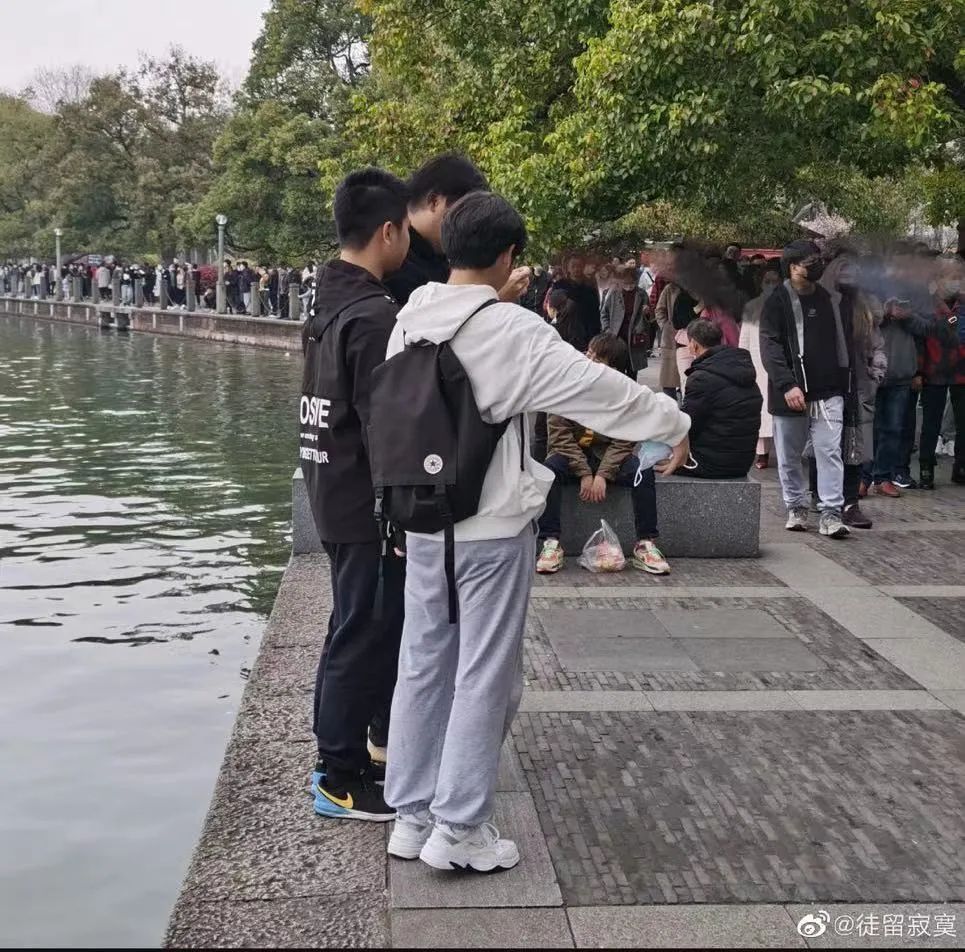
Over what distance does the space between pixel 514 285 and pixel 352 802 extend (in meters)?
1.66

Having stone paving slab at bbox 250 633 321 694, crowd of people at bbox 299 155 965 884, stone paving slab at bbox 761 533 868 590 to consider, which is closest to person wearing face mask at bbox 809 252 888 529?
stone paving slab at bbox 761 533 868 590

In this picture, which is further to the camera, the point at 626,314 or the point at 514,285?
the point at 626,314

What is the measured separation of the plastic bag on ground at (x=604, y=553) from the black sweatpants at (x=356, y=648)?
3654mm

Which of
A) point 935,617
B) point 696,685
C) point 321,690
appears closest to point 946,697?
point 696,685

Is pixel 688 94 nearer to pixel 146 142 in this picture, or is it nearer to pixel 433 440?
pixel 433 440

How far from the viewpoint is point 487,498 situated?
389cm

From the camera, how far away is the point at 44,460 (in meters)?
15.1

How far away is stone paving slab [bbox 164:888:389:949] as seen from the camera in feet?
11.8

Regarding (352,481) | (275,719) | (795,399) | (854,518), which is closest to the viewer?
(352,481)

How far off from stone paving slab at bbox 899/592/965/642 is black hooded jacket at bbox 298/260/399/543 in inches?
145

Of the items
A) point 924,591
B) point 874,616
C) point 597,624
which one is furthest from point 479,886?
point 924,591

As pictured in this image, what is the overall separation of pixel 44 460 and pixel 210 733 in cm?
956

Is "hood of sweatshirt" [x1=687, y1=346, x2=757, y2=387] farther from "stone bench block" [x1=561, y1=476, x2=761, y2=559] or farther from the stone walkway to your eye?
the stone walkway

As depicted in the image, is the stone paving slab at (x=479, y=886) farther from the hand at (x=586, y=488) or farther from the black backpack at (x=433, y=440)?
the hand at (x=586, y=488)
